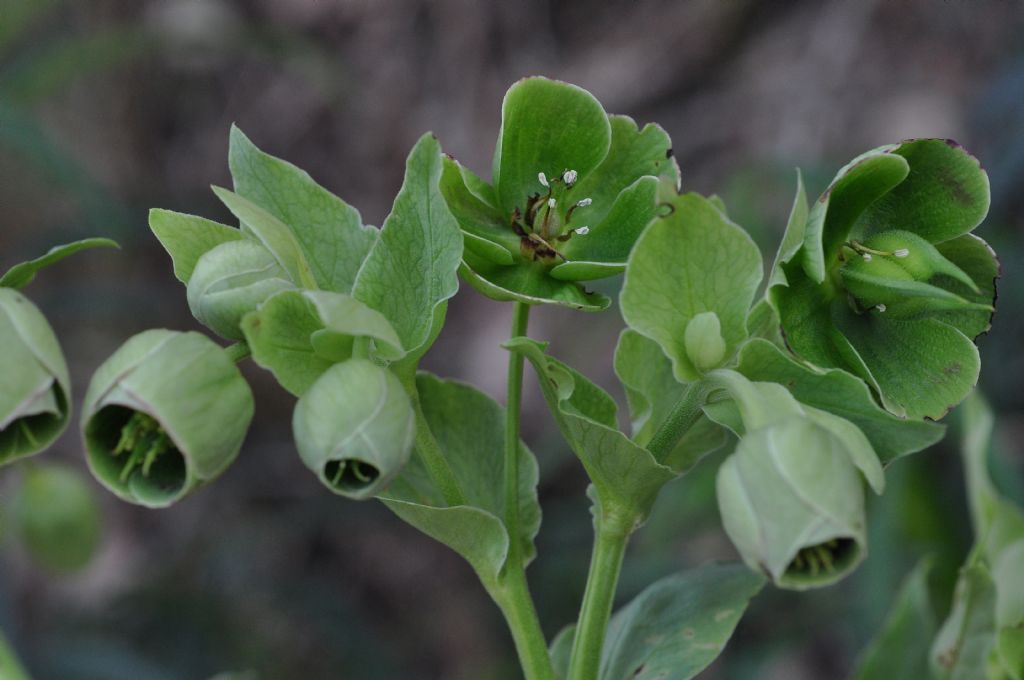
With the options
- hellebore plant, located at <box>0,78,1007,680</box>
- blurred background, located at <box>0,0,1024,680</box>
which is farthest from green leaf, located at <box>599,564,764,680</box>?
blurred background, located at <box>0,0,1024,680</box>

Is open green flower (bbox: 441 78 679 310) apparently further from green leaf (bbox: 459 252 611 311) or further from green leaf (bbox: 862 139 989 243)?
green leaf (bbox: 862 139 989 243)

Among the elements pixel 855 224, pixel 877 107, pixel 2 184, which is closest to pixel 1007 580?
pixel 855 224

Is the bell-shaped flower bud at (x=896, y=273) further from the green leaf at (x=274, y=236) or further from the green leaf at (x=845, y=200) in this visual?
the green leaf at (x=274, y=236)

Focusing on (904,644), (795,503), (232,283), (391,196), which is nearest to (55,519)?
(232,283)

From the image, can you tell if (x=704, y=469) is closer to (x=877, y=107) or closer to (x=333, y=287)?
(x=333, y=287)

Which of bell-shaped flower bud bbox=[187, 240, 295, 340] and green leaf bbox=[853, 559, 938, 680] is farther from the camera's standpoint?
green leaf bbox=[853, 559, 938, 680]
